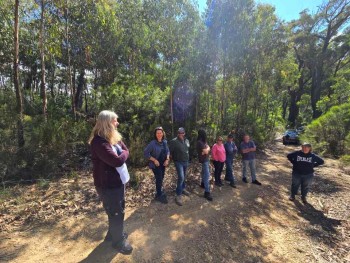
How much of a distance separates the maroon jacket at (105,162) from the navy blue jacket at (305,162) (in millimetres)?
5123

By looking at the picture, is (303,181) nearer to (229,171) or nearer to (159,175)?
(229,171)

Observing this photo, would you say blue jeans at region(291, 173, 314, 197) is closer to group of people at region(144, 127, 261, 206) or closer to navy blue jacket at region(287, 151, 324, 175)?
navy blue jacket at region(287, 151, 324, 175)

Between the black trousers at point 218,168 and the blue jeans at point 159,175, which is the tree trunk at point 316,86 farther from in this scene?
the blue jeans at point 159,175

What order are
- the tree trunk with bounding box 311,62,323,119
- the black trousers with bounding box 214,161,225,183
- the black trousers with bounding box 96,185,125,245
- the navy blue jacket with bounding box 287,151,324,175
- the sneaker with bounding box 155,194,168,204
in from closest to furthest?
1. the black trousers with bounding box 96,185,125,245
2. the sneaker with bounding box 155,194,168,204
3. the navy blue jacket with bounding box 287,151,324,175
4. the black trousers with bounding box 214,161,225,183
5. the tree trunk with bounding box 311,62,323,119

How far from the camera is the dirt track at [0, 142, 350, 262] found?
148 inches

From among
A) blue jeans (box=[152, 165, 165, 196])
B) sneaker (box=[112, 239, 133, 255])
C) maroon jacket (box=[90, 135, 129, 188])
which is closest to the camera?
maroon jacket (box=[90, 135, 129, 188])

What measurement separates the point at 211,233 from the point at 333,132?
11.8 metres

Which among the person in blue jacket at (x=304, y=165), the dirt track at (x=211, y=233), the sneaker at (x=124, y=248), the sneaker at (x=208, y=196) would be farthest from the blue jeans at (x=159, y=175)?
the person in blue jacket at (x=304, y=165)

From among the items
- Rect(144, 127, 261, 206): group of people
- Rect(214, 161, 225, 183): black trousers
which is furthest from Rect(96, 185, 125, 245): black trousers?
Rect(214, 161, 225, 183): black trousers

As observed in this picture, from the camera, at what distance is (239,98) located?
14.2 meters

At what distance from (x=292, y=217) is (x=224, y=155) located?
2146mm

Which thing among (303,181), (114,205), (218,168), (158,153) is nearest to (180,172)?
(158,153)

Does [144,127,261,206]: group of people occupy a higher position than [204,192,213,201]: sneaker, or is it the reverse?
[144,127,261,206]: group of people

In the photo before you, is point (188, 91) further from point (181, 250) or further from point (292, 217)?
point (181, 250)
